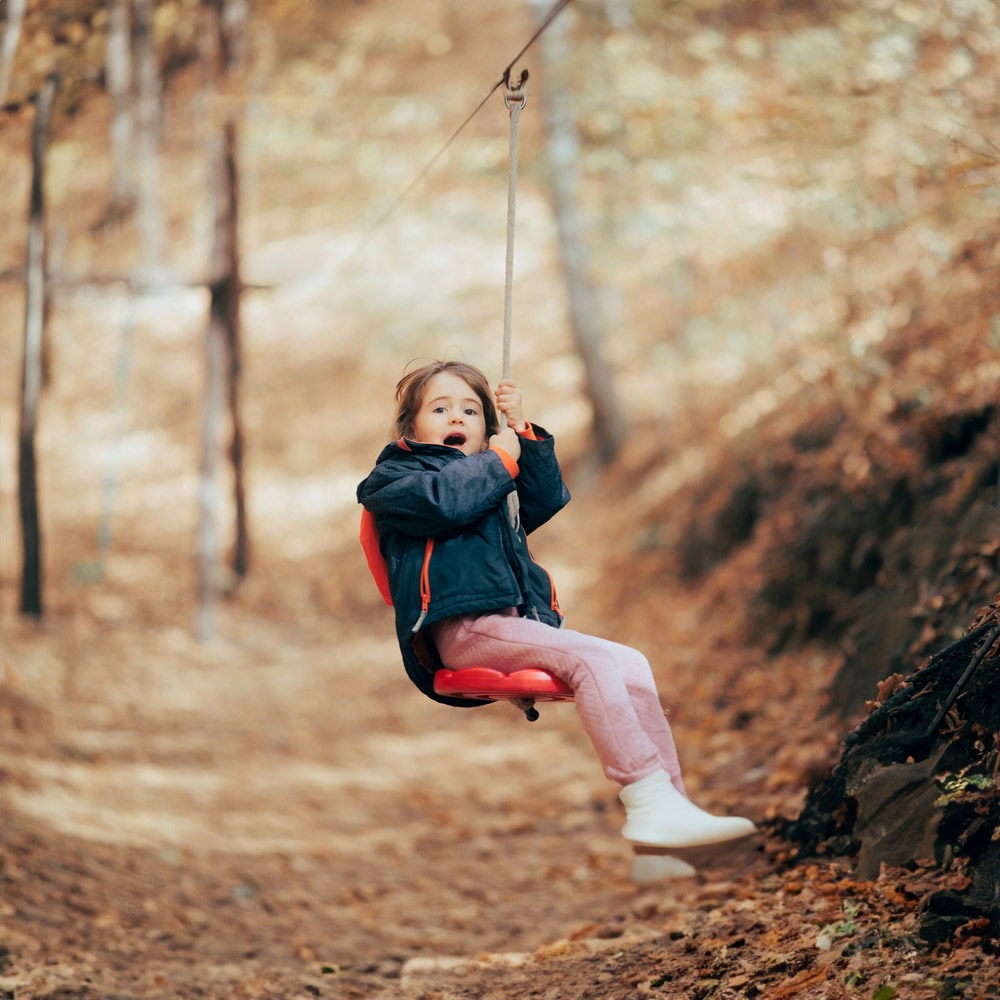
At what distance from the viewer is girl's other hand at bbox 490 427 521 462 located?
330 centimetres

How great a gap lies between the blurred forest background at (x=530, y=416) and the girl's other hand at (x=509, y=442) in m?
0.77

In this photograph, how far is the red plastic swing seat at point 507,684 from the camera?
3182 millimetres

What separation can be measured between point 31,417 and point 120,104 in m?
3.24

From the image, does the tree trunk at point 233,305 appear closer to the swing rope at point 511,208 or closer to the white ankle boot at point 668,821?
the swing rope at point 511,208

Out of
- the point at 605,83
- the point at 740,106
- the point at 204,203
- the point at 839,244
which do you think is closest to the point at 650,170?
the point at 605,83

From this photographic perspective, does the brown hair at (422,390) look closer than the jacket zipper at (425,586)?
No

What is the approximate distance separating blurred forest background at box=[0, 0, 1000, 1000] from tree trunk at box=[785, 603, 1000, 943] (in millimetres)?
41

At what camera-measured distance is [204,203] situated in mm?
13633

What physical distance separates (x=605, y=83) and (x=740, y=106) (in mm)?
3433

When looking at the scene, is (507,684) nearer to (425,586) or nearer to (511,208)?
(425,586)

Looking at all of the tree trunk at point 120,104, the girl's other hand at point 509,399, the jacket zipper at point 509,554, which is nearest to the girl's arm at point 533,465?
the girl's other hand at point 509,399

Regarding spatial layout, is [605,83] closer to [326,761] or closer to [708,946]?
[326,761]

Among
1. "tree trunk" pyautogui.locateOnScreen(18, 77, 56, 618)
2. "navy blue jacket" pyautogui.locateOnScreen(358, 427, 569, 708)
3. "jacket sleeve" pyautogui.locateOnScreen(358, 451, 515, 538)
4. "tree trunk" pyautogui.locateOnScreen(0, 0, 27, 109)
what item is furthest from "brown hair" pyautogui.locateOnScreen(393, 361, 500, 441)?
"tree trunk" pyautogui.locateOnScreen(18, 77, 56, 618)

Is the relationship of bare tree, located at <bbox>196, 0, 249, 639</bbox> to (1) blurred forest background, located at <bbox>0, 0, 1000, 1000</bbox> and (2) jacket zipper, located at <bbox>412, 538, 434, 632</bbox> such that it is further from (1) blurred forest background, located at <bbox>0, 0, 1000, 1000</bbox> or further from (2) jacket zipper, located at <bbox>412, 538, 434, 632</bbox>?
(2) jacket zipper, located at <bbox>412, 538, 434, 632</bbox>
